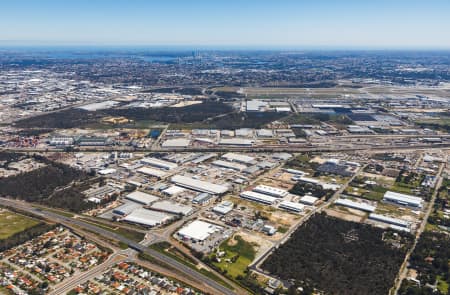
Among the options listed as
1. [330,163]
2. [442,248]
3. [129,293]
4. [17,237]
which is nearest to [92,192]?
[17,237]

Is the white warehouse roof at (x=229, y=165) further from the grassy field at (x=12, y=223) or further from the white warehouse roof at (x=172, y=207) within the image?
the grassy field at (x=12, y=223)

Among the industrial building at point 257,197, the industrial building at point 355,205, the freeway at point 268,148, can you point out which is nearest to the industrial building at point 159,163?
the freeway at point 268,148

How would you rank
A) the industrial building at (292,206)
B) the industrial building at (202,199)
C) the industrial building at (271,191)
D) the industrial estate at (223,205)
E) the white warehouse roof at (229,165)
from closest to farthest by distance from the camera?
the industrial estate at (223,205) < the industrial building at (292,206) < the industrial building at (202,199) < the industrial building at (271,191) < the white warehouse roof at (229,165)

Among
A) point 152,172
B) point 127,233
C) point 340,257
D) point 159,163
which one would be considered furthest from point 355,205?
point 159,163

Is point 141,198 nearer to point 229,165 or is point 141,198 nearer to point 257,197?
point 257,197

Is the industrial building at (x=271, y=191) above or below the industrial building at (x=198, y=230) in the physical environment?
above

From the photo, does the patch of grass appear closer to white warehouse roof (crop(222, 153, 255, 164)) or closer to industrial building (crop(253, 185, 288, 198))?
industrial building (crop(253, 185, 288, 198))

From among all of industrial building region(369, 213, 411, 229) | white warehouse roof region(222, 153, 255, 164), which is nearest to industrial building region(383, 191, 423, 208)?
industrial building region(369, 213, 411, 229)
